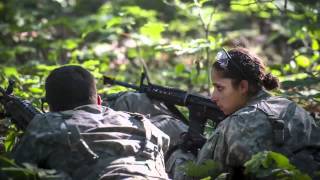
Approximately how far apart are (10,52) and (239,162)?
5781 millimetres

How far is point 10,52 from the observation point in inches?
348

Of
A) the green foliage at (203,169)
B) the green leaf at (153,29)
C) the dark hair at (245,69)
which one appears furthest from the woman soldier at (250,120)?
the green leaf at (153,29)

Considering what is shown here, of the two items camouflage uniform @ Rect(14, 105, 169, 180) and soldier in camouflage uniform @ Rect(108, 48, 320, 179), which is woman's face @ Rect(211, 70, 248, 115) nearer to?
soldier in camouflage uniform @ Rect(108, 48, 320, 179)

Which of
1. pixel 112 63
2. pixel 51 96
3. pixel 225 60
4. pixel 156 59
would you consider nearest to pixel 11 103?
pixel 51 96

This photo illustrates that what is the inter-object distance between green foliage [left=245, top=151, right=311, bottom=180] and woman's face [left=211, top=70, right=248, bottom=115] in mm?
868

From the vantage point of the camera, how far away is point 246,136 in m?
3.92

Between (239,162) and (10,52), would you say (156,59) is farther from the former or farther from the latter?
(239,162)

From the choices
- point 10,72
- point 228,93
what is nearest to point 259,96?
point 228,93

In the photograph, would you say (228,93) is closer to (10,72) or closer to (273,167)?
(273,167)

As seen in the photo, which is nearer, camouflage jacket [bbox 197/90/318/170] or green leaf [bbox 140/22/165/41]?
camouflage jacket [bbox 197/90/318/170]

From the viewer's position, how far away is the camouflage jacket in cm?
390

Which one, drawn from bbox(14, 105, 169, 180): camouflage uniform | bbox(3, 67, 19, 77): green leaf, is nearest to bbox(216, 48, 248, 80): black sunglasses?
bbox(14, 105, 169, 180): camouflage uniform

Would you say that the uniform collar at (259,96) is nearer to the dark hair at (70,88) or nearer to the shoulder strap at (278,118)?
the shoulder strap at (278,118)

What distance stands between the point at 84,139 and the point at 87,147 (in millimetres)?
74
